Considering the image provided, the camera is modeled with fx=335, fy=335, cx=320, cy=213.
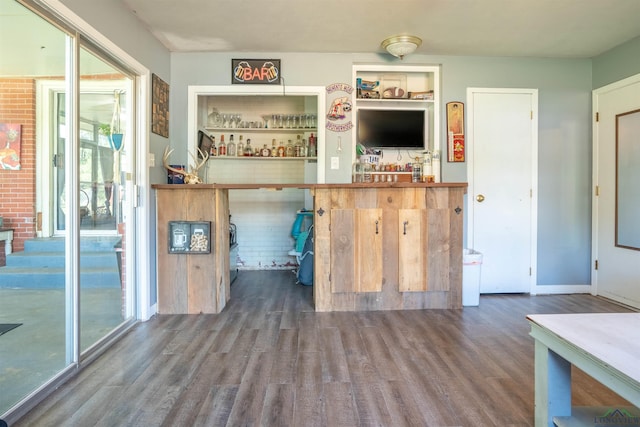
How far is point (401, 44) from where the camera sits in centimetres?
330

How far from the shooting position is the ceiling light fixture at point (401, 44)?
328cm

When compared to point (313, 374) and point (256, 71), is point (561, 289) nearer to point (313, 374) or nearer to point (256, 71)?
point (313, 374)

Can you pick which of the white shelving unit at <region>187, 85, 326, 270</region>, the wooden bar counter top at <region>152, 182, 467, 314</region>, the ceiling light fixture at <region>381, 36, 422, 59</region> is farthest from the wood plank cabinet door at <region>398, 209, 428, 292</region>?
the white shelving unit at <region>187, 85, 326, 270</region>

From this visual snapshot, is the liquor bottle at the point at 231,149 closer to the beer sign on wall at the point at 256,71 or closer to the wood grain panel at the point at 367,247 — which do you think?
the beer sign on wall at the point at 256,71

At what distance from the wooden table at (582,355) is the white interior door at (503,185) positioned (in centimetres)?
250

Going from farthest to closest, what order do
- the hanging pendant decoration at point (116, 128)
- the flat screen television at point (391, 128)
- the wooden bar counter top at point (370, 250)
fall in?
the flat screen television at point (391, 128), the wooden bar counter top at point (370, 250), the hanging pendant decoration at point (116, 128)

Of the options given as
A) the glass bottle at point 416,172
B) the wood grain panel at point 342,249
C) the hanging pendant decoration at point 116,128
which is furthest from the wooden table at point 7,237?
the glass bottle at point 416,172

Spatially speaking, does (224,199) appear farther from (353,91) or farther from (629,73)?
(629,73)

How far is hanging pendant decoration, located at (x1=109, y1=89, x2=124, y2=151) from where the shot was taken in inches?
106

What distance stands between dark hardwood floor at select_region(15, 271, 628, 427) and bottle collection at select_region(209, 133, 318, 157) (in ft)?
8.20

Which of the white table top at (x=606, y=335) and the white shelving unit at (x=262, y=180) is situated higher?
the white shelving unit at (x=262, y=180)

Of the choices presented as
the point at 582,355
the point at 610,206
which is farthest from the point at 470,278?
the point at 582,355

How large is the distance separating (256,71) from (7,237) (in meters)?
2.70

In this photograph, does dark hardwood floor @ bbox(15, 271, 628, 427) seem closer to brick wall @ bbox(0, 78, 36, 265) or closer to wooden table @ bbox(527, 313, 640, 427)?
wooden table @ bbox(527, 313, 640, 427)
